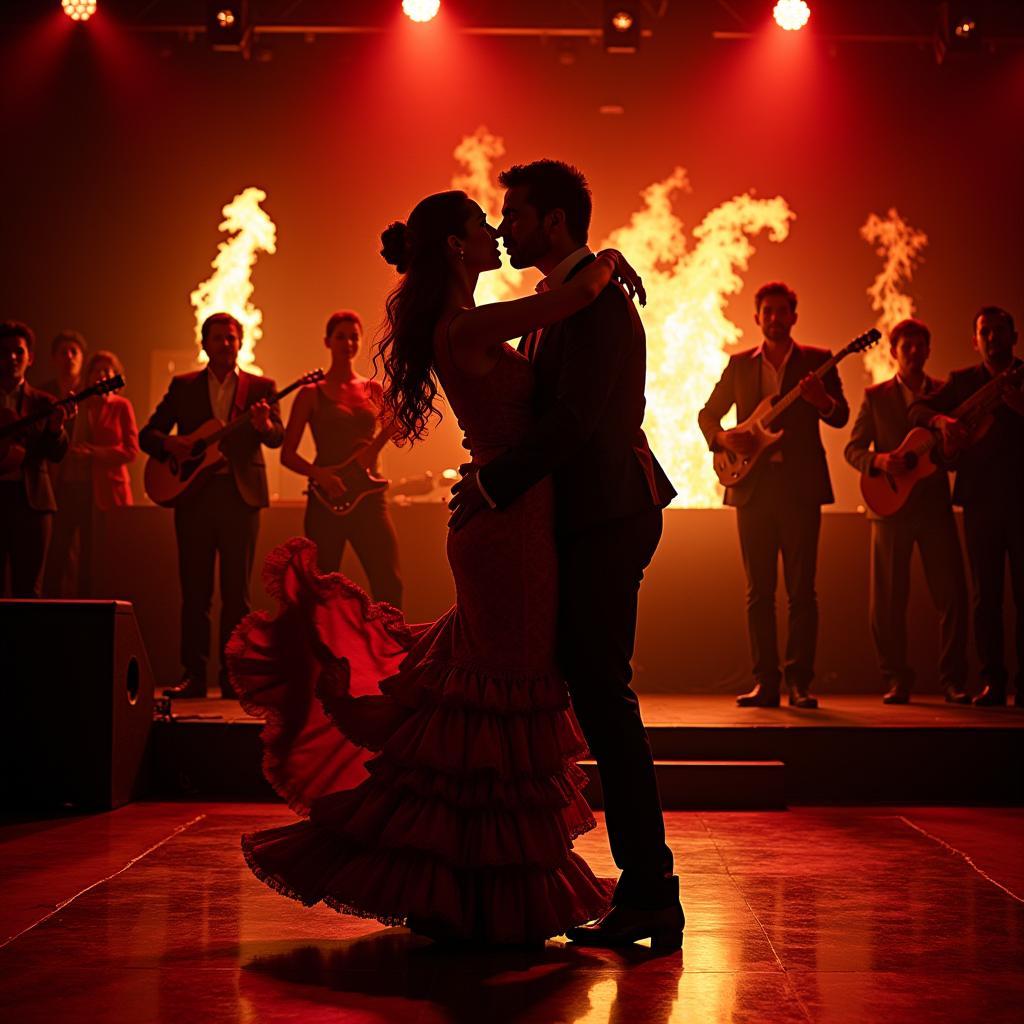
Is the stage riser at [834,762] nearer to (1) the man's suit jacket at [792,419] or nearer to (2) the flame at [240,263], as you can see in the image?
(1) the man's suit jacket at [792,419]

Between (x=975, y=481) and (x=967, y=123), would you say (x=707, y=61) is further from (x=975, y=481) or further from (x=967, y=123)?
(x=975, y=481)

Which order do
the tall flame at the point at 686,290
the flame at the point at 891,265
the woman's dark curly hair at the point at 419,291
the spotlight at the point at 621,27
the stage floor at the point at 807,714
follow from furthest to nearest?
the flame at the point at 891,265 → the tall flame at the point at 686,290 → the spotlight at the point at 621,27 → the stage floor at the point at 807,714 → the woman's dark curly hair at the point at 419,291

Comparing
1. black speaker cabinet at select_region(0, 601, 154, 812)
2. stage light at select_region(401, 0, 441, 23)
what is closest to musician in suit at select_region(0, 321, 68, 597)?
black speaker cabinet at select_region(0, 601, 154, 812)

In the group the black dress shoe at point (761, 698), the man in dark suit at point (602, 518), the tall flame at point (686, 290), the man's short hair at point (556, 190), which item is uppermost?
the tall flame at point (686, 290)

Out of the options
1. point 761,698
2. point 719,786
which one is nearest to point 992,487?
point 761,698

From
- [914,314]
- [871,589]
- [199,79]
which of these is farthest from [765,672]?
[199,79]

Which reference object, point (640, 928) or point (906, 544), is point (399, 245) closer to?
point (640, 928)

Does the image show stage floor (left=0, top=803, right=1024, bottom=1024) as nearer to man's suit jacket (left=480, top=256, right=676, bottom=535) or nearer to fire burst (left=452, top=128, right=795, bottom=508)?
man's suit jacket (left=480, top=256, right=676, bottom=535)

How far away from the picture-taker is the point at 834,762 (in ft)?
17.0

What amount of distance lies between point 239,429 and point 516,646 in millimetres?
3639

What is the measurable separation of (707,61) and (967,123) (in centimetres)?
235

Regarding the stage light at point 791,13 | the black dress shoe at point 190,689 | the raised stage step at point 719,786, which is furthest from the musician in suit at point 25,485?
the stage light at point 791,13

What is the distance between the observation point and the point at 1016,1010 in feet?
7.84

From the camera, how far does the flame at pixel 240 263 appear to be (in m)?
12.1
